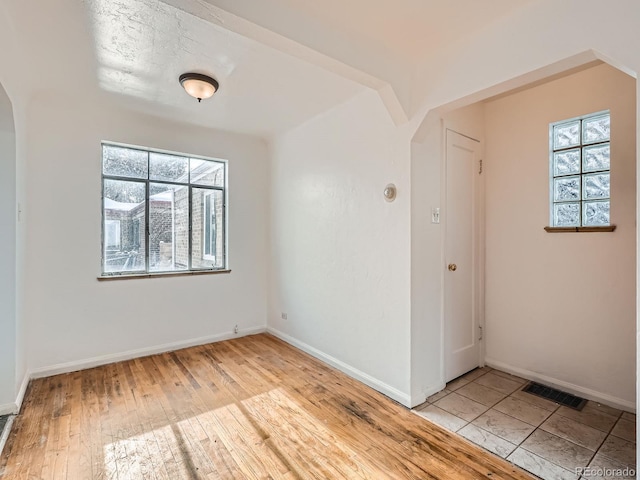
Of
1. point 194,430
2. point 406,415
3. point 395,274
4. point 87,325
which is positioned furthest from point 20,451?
point 395,274

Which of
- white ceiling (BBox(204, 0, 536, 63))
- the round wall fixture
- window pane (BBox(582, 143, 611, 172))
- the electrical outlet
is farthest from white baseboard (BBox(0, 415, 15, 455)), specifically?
window pane (BBox(582, 143, 611, 172))

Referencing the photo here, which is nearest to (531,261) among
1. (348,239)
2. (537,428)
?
(537,428)

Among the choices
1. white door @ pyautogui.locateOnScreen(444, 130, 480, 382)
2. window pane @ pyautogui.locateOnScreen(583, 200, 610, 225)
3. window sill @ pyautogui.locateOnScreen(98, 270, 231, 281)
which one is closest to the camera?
window pane @ pyautogui.locateOnScreen(583, 200, 610, 225)

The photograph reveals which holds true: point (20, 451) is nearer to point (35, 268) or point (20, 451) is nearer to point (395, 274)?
point (35, 268)

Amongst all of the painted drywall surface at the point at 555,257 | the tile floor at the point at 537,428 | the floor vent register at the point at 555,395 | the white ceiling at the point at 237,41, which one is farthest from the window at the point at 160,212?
the floor vent register at the point at 555,395

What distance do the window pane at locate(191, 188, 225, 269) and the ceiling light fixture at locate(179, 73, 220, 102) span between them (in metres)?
1.59

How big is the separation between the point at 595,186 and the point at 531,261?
77 centimetres

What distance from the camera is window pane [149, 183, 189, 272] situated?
3.66 m

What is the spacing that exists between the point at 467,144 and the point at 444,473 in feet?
8.53

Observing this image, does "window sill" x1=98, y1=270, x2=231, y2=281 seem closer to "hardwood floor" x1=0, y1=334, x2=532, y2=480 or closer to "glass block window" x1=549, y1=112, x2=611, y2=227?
"hardwood floor" x1=0, y1=334, x2=532, y2=480

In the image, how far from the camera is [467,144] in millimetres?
2953

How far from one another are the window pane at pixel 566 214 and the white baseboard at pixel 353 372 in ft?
6.45

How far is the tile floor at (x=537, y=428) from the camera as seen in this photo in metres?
1.84

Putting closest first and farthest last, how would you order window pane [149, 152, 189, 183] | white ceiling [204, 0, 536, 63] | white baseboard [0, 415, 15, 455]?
1. white ceiling [204, 0, 536, 63]
2. white baseboard [0, 415, 15, 455]
3. window pane [149, 152, 189, 183]
